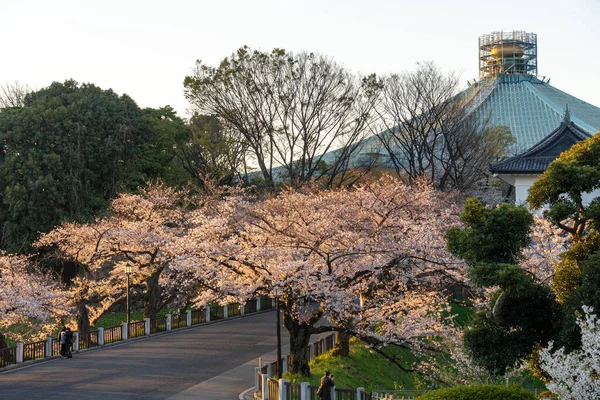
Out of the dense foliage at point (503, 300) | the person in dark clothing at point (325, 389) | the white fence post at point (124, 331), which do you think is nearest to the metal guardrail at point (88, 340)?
the white fence post at point (124, 331)

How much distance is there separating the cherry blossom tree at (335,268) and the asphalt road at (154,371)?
8.68ft

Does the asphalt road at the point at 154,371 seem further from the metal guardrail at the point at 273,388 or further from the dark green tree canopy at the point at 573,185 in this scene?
the dark green tree canopy at the point at 573,185

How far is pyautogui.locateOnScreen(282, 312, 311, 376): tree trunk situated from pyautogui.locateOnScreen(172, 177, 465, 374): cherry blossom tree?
3cm

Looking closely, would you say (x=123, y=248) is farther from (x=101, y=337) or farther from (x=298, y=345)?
(x=298, y=345)

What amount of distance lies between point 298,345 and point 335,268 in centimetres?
283

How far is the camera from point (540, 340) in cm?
1686

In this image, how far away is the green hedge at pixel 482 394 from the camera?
13055 millimetres

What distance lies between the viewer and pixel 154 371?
25797mm

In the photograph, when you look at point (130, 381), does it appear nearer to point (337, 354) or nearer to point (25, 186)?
point (337, 354)

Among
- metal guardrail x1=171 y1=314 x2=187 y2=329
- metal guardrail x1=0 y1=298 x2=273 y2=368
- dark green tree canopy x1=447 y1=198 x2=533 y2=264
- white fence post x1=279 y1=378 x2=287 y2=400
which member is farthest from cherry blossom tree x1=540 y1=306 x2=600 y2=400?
metal guardrail x1=171 y1=314 x2=187 y2=329

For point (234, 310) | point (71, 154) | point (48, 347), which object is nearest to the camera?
point (48, 347)

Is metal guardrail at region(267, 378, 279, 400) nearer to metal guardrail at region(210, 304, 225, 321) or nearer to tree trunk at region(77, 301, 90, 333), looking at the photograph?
tree trunk at region(77, 301, 90, 333)

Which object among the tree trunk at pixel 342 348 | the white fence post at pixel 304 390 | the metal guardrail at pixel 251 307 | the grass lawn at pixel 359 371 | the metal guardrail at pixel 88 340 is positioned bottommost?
the grass lawn at pixel 359 371

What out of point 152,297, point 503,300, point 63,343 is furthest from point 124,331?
point 503,300
